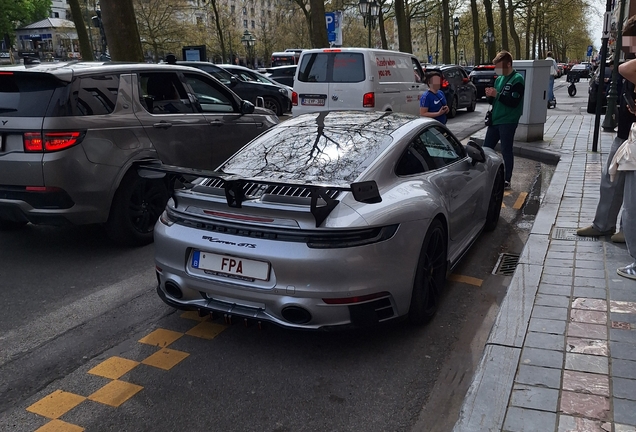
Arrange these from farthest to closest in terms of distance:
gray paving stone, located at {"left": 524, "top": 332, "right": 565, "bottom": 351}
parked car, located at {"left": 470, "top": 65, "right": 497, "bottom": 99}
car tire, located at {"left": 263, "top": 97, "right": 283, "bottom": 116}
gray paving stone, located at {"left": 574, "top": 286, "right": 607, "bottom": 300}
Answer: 1. parked car, located at {"left": 470, "top": 65, "right": 497, "bottom": 99}
2. car tire, located at {"left": 263, "top": 97, "right": 283, "bottom": 116}
3. gray paving stone, located at {"left": 574, "top": 286, "right": 607, "bottom": 300}
4. gray paving stone, located at {"left": 524, "top": 332, "right": 565, "bottom": 351}

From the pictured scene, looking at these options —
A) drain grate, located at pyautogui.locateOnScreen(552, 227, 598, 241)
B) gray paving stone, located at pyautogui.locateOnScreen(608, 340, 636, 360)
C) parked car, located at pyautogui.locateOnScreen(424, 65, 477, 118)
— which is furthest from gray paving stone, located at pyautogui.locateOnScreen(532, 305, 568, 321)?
parked car, located at pyautogui.locateOnScreen(424, 65, 477, 118)

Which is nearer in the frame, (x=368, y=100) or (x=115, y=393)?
(x=115, y=393)

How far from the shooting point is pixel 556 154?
11.0 metres

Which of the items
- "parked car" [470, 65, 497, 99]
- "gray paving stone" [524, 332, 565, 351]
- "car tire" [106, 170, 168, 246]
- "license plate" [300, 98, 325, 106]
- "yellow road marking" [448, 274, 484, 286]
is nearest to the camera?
"gray paving stone" [524, 332, 565, 351]

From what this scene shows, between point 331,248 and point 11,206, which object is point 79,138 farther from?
point 331,248

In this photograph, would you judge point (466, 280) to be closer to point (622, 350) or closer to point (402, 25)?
point (622, 350)

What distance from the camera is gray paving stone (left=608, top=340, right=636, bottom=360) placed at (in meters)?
3.50

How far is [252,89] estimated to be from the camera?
19.6 m

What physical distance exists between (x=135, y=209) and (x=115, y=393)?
A: 305 centimetres

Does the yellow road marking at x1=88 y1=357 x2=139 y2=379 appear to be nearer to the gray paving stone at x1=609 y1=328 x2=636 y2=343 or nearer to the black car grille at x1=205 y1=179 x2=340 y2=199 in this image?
the black car grille at x1=205 y1=179 x2=340 y2=199

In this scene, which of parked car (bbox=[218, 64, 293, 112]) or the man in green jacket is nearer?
the man in green jacket

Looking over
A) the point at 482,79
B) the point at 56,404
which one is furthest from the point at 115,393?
the point at 482,79

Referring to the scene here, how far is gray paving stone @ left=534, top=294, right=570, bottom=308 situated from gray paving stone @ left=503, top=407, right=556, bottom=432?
4.83 ft

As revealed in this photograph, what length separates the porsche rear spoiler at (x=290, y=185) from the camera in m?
3.46
